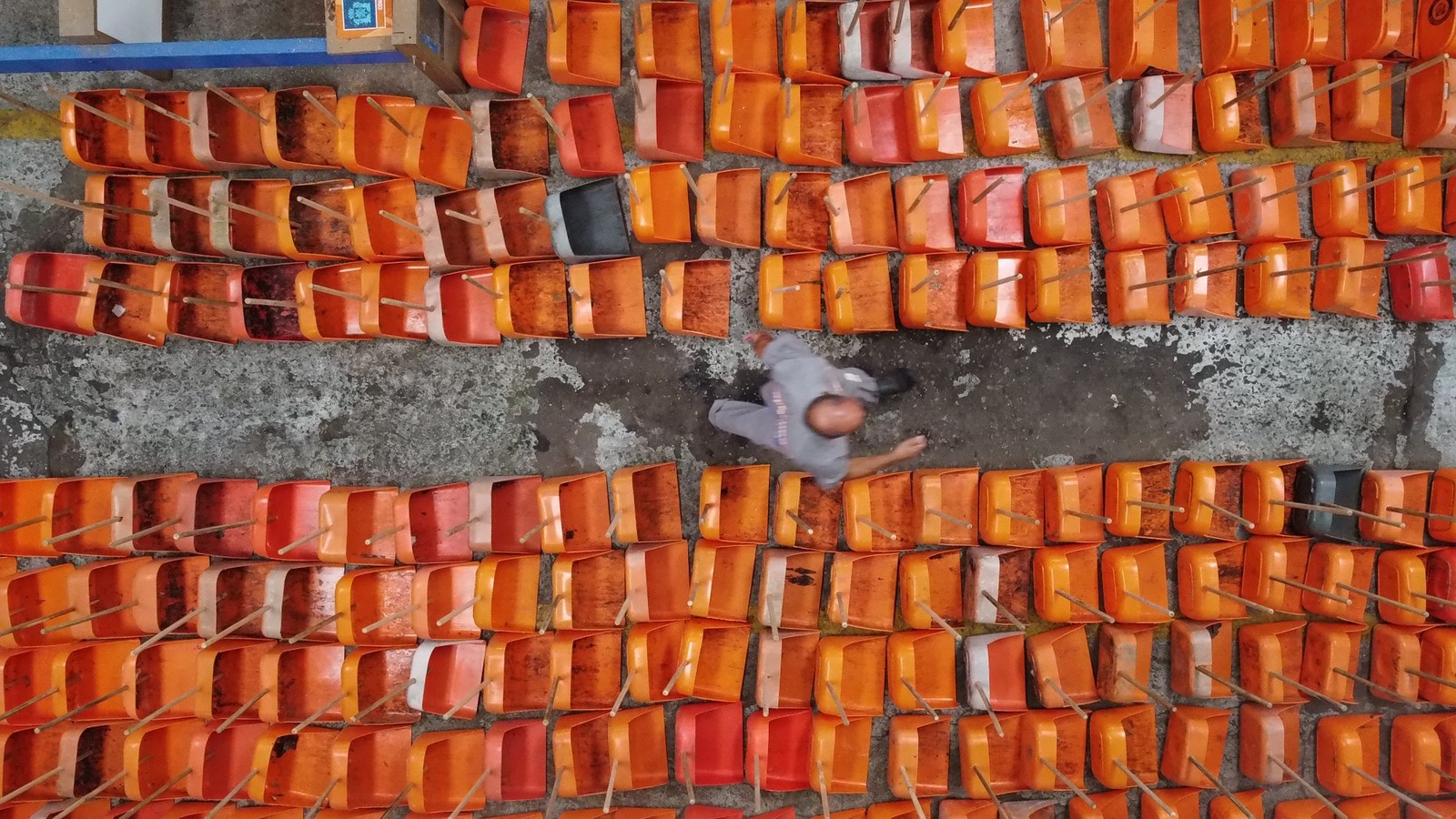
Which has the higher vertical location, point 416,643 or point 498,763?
point 416,643

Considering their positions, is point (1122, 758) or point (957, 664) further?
point (957, 664)

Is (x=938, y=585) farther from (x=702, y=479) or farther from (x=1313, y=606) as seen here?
(x=1313, y=606)

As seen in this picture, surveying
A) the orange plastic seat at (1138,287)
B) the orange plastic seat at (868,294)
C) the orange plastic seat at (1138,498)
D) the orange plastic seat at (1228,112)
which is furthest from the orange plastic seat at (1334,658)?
the orange plastic seat at (868,294)

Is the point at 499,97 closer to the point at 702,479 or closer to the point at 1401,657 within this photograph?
the point at 702,479

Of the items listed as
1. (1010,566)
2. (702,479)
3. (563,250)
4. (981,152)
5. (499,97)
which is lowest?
(1010,566)

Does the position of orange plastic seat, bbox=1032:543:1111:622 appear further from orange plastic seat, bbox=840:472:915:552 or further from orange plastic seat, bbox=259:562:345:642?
orange plastic seat, bbox=259:562:345:642

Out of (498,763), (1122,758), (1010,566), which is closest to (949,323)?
(1010,566)

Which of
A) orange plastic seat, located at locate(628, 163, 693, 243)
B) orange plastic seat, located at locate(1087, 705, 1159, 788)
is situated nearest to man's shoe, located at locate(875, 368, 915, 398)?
orange plastic seat, located at locate(628, 163, 693, 243)
